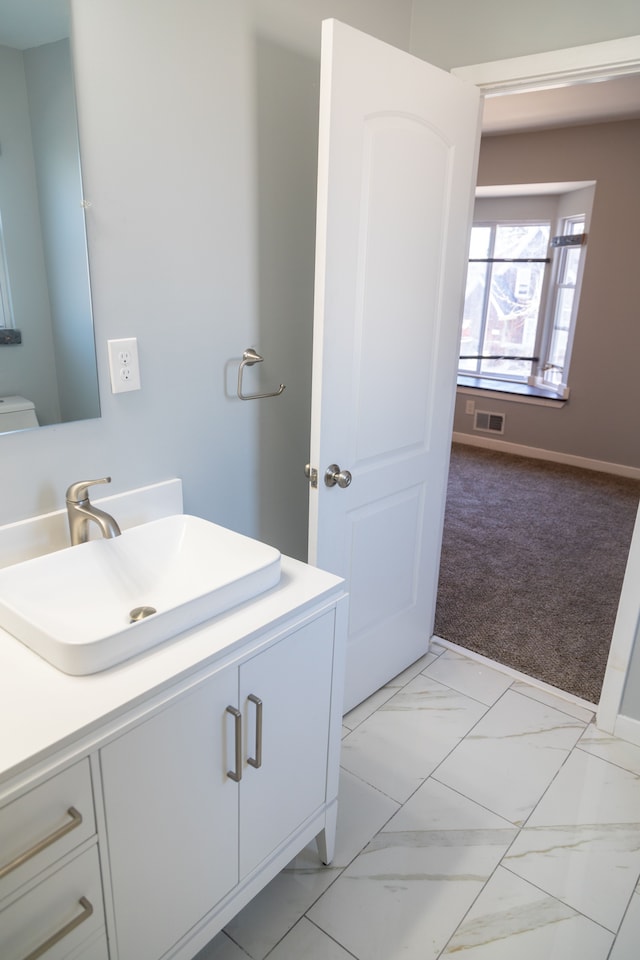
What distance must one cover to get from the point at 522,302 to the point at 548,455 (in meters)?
1.35

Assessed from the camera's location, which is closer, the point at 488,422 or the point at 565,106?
the point at 565,106

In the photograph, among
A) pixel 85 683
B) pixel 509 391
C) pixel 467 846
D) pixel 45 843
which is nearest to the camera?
pixel 45 843

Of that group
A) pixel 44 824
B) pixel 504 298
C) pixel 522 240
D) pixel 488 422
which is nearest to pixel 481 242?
pixel 522 240

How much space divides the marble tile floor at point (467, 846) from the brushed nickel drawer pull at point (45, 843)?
2.31 feet

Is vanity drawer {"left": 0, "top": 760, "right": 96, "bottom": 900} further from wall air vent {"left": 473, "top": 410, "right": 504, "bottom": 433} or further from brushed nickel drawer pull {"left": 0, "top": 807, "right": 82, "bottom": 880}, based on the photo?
wall air vent {"left": 473, "top": 410, "right": 504, "bottom": 433}

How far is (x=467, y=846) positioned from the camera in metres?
1.70

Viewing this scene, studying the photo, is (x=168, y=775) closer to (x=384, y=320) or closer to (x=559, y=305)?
(x=384, y=320)

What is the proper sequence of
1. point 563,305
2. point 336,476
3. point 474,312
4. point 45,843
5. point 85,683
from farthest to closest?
point 474,312 < point 563,305 < point 336,476 < point 85,683 < point 45,843

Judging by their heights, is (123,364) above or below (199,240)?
below

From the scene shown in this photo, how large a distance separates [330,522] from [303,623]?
565 mm

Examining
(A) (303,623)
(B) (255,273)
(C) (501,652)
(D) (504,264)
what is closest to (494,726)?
(C) (501,652)

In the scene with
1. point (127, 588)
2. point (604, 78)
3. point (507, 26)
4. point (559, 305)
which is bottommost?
point (127, 588)

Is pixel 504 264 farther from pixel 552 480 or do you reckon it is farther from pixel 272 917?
pixel 272 917

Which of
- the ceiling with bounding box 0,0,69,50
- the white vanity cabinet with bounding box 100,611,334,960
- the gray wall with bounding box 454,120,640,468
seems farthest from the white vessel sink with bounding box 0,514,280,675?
the gray wall with bounding box 454,120,640,468
